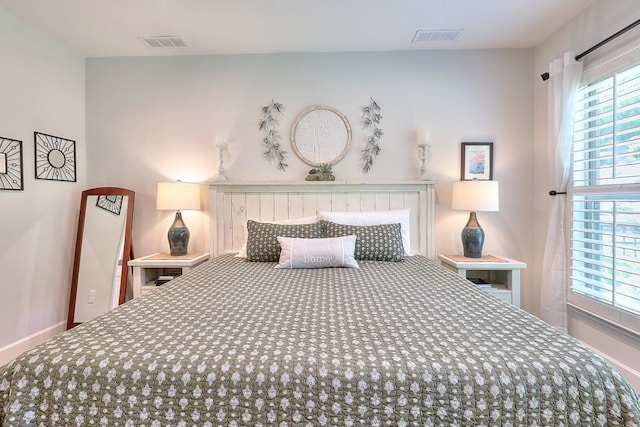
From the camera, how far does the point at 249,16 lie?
2.48m

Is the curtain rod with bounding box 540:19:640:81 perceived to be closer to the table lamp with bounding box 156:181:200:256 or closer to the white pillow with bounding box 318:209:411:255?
the white pillow with bounding box 318:209:411:255

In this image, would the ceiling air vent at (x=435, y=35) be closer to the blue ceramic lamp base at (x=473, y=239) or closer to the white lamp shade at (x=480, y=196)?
the white lamp shade at (x=480, y=196)

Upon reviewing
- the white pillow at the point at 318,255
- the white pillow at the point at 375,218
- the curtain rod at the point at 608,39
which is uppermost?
the curtain rod at the point at 608,39

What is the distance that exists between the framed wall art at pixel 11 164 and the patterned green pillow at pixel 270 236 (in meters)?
1.78

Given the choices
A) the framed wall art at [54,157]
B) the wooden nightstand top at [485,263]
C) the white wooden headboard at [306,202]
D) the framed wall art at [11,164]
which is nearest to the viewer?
the framed wall art at [11,164]

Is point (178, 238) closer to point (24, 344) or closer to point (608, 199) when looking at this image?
point (24, 344)

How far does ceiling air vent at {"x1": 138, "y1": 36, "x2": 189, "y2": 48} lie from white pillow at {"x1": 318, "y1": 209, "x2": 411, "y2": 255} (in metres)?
1.90

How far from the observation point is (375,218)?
2816mm

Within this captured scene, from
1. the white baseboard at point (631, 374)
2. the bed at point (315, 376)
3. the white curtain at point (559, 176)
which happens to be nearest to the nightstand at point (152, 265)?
A: the bed at point (315, 376)

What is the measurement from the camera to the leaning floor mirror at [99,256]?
2.96 meters

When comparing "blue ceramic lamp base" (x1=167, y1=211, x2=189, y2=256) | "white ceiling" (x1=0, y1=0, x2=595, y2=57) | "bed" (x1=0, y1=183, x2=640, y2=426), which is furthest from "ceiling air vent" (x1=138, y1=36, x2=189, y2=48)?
"bed" (x1=0, y1=183, x2=640, y2=426)

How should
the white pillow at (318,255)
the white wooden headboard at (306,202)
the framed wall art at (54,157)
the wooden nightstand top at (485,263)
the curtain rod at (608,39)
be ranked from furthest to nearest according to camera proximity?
the white wooden headboard at (306,202), the framed wall art at (54,157), the wooden nightstand top at (485,263), the white pillow at (318,255), the curtain rod at (608,39)

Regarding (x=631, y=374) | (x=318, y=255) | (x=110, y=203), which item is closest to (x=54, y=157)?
(x=110, y=203)

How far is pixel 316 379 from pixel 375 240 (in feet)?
5.47
